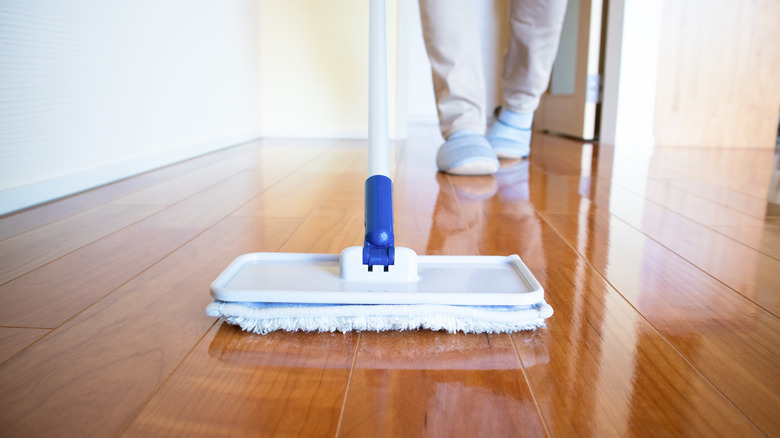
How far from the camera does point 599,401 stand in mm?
379

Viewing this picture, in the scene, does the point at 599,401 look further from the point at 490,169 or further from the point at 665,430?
the point at 490,169

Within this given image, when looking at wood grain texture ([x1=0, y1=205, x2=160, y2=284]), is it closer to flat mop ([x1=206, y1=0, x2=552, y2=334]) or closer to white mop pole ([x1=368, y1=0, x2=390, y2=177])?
flat mop ([x1=206, y1=0, x2=552, y2=334])

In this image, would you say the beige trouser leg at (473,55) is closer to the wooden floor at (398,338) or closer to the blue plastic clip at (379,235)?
the wooden floor at (398,338)

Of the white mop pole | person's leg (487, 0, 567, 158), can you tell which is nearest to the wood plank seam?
the white mop pole

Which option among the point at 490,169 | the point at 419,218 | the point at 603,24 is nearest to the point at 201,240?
the point at 419,218

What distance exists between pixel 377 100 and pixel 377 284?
9.8 inches

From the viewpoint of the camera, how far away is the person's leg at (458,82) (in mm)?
1374

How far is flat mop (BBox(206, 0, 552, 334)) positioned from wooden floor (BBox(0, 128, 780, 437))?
16 mm

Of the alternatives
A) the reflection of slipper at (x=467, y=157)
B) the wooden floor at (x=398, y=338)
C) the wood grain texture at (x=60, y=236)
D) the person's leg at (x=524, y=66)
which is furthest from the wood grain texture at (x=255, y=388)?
the person's leg at (x=524, y=66)

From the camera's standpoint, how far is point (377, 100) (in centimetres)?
67

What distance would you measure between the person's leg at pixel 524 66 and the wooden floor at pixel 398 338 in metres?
0.74

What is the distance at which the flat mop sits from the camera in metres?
0.47

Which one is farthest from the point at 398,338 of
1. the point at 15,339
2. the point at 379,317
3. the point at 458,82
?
the point at 458,82

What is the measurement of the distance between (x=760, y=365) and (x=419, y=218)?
1.82 feet
